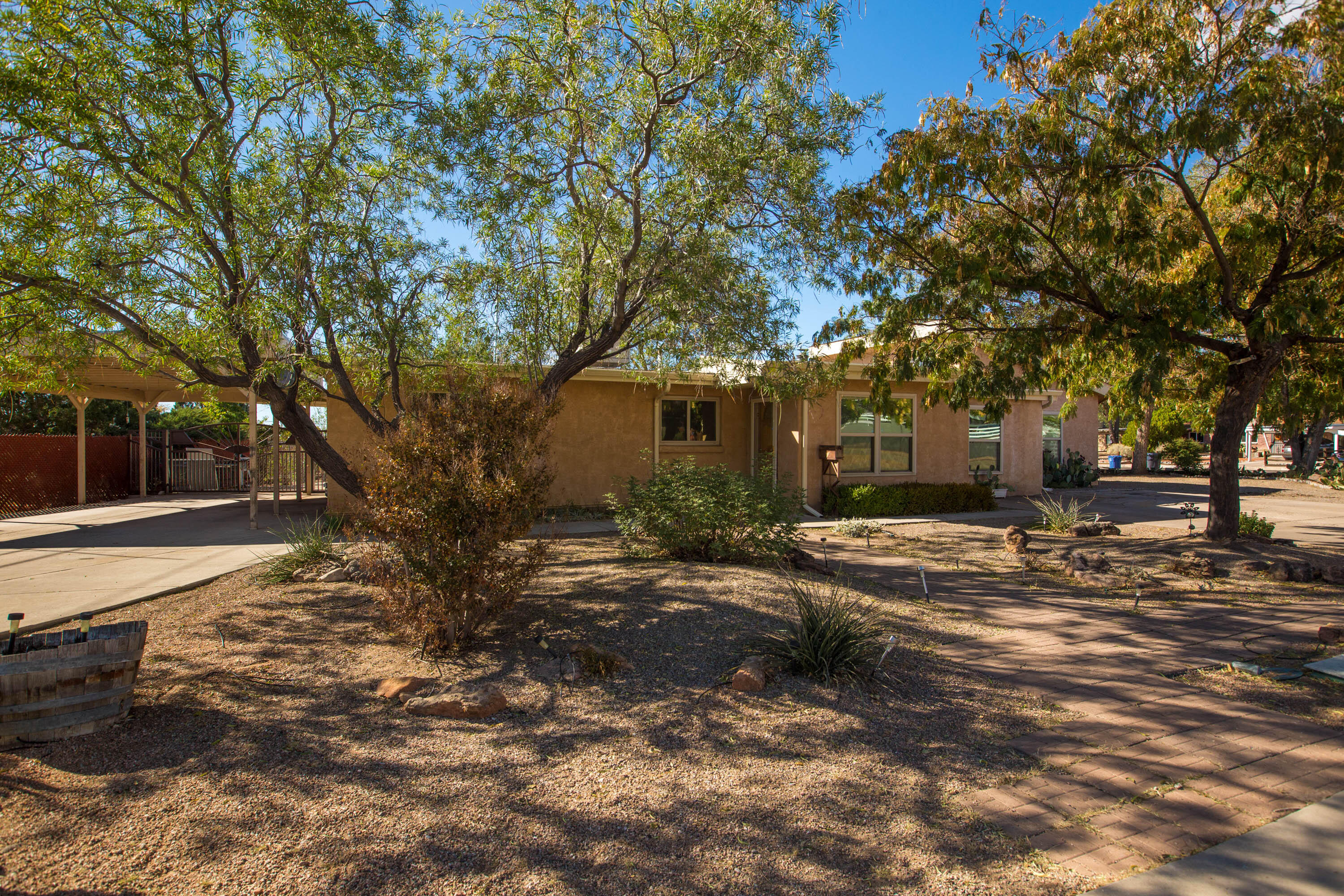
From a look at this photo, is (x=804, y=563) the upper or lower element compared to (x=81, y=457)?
lower

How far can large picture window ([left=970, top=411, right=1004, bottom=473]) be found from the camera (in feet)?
60.1

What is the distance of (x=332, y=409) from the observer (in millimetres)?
13172

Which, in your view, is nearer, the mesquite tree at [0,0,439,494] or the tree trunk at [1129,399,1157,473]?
the mesquite tree at [0,0,439,494]

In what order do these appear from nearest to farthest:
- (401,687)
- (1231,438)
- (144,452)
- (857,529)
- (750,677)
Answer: (401,687) → (750,677) → (1231,438) → (857,529) → (144,452)

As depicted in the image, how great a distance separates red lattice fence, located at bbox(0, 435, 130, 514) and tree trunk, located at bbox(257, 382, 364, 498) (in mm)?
12614

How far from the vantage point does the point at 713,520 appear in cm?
802

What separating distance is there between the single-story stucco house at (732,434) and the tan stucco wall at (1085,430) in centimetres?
910

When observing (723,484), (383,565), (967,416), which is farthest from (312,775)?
(967,416)

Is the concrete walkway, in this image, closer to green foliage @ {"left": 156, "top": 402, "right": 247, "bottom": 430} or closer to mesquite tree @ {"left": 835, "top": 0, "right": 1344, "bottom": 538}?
mesquite tree @ {"left": 835, "top": 0, "right": 1344, "bottom": 538}

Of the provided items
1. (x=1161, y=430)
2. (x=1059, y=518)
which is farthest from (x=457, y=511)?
(x=1161, y=430)

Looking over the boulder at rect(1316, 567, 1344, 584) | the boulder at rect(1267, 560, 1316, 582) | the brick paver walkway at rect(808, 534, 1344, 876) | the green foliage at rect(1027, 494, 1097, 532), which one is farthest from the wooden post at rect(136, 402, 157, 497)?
the boulder at rect(1316, 567, 1344, 584)

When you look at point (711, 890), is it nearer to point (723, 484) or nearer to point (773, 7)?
point (723, 484)

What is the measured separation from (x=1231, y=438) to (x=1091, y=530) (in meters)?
2.52

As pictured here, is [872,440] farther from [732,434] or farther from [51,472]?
[51,472]
